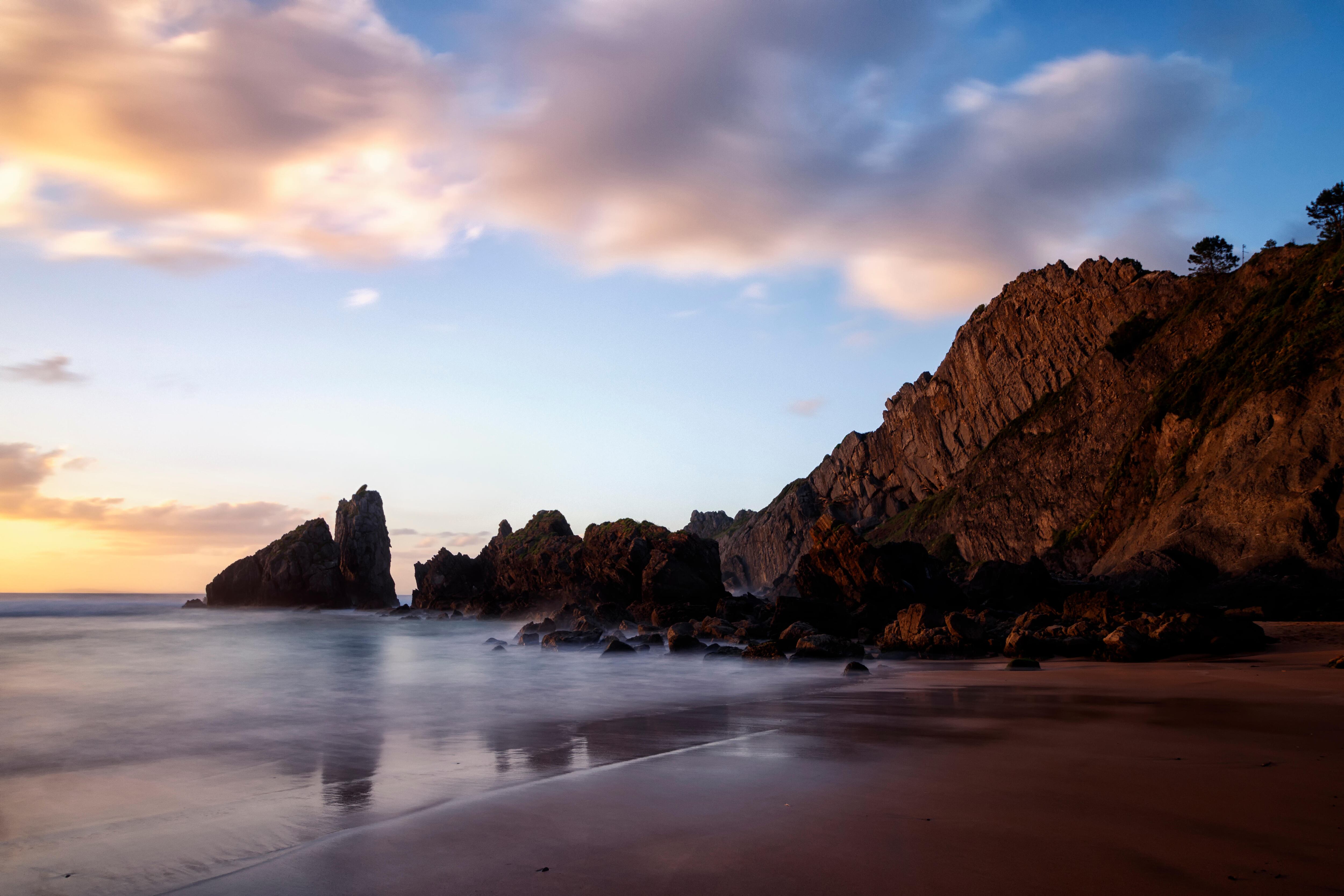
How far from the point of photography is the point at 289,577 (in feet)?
314

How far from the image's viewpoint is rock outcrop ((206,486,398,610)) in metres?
95.6

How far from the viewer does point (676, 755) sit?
328 inches

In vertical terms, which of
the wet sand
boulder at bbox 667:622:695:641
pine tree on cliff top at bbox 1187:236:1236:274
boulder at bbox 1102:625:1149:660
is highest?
pine tree on cliff top at bbox 1187:236:1236:274

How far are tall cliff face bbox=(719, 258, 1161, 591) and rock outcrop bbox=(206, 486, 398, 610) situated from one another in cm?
5178

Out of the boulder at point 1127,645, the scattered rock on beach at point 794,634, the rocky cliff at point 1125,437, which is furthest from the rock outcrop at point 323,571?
the boulder at point 1127,645

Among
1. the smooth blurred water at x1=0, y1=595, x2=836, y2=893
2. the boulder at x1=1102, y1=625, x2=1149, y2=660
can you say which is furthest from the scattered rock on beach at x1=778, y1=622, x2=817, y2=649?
the boulder at x1=1102, y1=625, x2=1149, y2=660

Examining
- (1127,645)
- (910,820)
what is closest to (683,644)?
(1127,645)

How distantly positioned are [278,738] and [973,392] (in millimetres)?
76443

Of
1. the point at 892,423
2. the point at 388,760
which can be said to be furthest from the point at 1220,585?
the point at 892,423

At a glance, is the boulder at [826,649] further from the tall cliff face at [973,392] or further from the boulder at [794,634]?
the tall cliff face at [973,392]

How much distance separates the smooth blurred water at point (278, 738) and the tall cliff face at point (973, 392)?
54.5m

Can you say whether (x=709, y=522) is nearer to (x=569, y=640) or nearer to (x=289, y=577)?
(x=289, y=577)

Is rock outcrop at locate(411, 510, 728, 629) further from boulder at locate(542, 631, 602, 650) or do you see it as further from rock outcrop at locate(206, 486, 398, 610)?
rock outcrop at locate(206, 486, 398, 610)

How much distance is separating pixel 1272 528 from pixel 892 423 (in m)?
64.3
